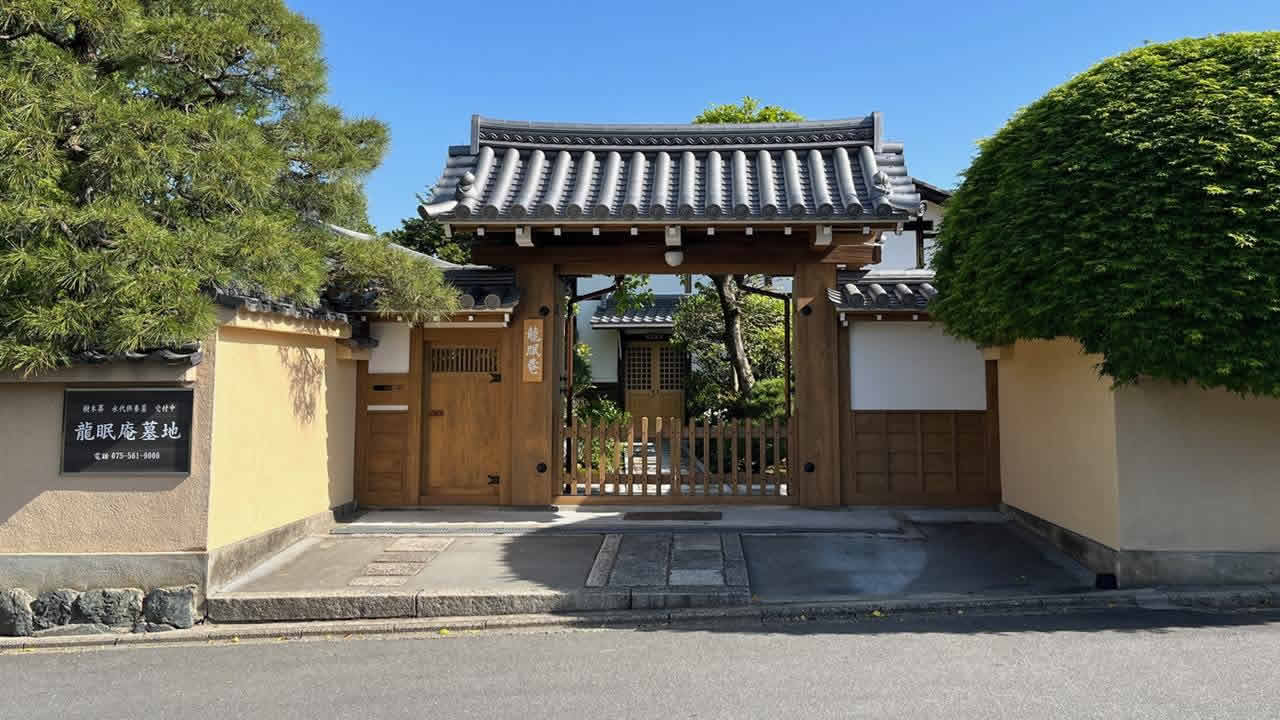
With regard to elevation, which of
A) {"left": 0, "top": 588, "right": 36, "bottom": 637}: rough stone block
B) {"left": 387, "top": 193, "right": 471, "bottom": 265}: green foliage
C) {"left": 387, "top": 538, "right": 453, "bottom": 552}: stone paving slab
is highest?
{"left": 387, "top": 193, "right": 471, "bottom": 265}: green foliage

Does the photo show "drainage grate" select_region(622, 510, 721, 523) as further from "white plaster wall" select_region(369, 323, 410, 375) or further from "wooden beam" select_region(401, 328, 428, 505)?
"white plaster wall" select_region(369, 323, 410, 375)

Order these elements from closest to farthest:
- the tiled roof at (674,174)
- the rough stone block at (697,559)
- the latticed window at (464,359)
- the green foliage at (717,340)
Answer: the rough stone block at (697,559) < the tiled roof at (674,174) < the latticed window at (464,359) < the green foliage at (717,340)

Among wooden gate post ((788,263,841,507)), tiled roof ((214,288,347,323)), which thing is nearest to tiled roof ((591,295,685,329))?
wooden gate post ((788,263,841,507))

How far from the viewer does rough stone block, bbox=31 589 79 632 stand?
5.75m

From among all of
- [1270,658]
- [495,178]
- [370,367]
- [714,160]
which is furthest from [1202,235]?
[370,367]

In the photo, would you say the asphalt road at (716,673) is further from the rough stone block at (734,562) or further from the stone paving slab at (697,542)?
the stone paving slab at (697,542)

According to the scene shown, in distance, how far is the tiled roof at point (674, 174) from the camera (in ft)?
27.0

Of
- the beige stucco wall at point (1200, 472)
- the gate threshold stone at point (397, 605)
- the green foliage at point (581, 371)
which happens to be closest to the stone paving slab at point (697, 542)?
the gate threshold stone at point (397, 605)

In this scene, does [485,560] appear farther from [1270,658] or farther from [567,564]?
[1270,658]

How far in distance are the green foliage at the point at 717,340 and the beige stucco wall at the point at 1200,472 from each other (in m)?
11.1

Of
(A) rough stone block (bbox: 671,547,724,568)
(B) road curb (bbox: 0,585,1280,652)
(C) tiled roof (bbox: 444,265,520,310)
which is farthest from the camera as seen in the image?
(C) tiled roof (bbox: 444,265,520,310)

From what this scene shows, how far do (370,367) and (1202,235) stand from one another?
8.37 meters

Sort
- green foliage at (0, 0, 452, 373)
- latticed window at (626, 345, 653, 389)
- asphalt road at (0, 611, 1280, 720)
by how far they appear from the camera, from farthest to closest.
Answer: latticed window at (626, 345, 653, 389), green foliage at (0, 0, 452, 373), asphalt road at (0, 611, 1280, 720)

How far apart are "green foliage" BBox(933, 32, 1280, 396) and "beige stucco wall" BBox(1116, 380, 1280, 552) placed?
1.67ft
